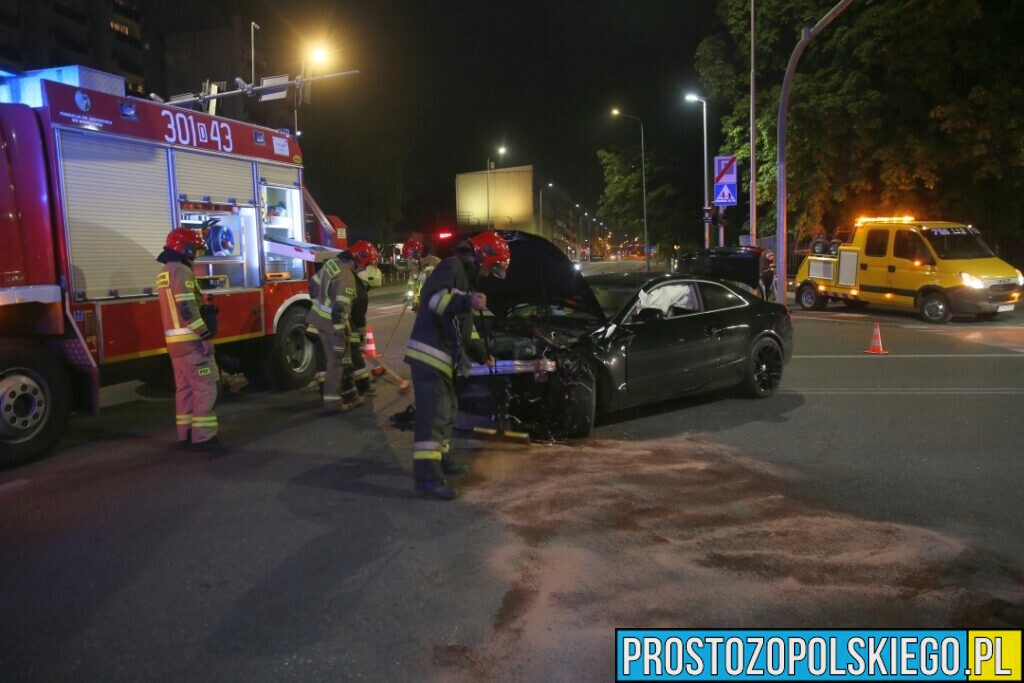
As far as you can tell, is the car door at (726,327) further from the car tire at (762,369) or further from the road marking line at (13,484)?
the road marking line at (13,484)

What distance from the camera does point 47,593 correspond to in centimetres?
392

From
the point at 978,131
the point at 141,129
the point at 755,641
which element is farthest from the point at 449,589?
the point at 978,131

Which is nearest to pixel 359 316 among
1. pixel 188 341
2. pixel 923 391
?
pixel 188 341

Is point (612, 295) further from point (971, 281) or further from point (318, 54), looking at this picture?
point (318, 54)

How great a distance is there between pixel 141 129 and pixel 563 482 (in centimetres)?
521

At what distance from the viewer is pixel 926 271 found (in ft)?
53.7

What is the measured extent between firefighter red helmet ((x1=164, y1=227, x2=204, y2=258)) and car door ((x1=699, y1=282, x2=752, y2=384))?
15.9ft

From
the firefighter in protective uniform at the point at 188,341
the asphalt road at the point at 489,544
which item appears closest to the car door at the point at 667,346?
the asphalt road at the point at 489,544

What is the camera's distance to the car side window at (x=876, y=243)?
687 inches

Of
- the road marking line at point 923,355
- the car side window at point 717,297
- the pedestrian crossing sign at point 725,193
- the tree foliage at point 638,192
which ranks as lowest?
the road marking line at point 923,355

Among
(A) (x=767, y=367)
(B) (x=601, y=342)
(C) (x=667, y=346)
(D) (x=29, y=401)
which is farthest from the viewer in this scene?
(A) (x=767, y=367)

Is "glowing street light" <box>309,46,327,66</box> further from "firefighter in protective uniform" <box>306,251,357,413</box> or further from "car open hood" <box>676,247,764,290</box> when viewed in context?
"firefighter in protective uniform" <box>306,251,357,413</box>

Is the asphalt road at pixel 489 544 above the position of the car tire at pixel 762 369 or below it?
below

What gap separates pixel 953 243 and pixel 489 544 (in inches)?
610
